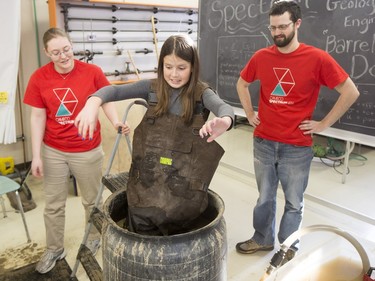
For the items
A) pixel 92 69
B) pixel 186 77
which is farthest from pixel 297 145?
pixel 92 69

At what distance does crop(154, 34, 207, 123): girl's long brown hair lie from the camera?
1.29 m

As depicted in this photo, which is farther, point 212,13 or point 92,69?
point 212,13

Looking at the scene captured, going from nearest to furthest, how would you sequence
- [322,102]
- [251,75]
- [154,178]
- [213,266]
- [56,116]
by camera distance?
[213,266]
[154,178]
[56,116]
[251,75]
[322,102]

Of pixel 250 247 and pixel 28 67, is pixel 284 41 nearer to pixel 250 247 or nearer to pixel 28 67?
pixel 250 247

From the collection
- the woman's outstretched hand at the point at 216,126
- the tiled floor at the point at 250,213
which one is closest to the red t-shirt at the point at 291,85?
the tiled floor at the point at 250,213

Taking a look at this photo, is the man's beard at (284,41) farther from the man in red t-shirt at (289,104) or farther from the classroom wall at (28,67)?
the classroom wall at (28,67)

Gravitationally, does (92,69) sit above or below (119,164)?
above

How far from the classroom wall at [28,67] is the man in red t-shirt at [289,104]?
4.96 ft

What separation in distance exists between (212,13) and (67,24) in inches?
55.5

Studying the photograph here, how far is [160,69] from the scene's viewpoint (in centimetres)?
140

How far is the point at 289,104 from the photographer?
1935mm

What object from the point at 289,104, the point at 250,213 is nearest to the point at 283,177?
the point at 289,104

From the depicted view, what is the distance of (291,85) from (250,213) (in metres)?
1.36

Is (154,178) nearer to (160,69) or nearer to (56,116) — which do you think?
(160,69)
